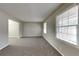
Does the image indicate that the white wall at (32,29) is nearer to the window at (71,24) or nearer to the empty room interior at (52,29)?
the empty room interior at (52,29)

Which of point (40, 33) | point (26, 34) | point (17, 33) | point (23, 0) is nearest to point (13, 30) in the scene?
point (17, 33)

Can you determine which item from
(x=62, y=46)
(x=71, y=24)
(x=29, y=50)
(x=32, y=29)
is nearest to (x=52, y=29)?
(x=29, y=50)

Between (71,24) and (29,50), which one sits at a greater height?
(71,24)

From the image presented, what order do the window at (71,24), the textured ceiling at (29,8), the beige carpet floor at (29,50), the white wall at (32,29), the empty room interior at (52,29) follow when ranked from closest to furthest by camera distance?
the window at (71,24), the empty room interior at (52,29), the textured ceiling at (29,8), the beige carpet floor at (29,50), the white wall at (32,29)

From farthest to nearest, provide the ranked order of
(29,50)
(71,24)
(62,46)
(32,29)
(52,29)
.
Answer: (32,29), (52,29), (29,50), (62,46), (71,24)

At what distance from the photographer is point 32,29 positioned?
14312 mm

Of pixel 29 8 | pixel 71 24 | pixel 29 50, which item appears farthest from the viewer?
pixel 29 50

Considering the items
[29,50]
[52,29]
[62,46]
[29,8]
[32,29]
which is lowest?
[29,50]

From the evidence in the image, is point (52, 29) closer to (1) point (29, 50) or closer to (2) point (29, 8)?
(1) point (29, 50)

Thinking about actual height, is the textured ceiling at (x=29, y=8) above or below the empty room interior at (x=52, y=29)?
above

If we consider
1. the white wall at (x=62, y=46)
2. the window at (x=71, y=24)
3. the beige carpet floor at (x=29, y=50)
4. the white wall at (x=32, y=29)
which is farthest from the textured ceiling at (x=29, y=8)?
the white wall at (x=32, y=29)

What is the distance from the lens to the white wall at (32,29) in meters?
14.2

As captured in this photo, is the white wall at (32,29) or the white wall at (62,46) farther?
the white wall at (32,29)

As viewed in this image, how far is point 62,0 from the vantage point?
97cm
